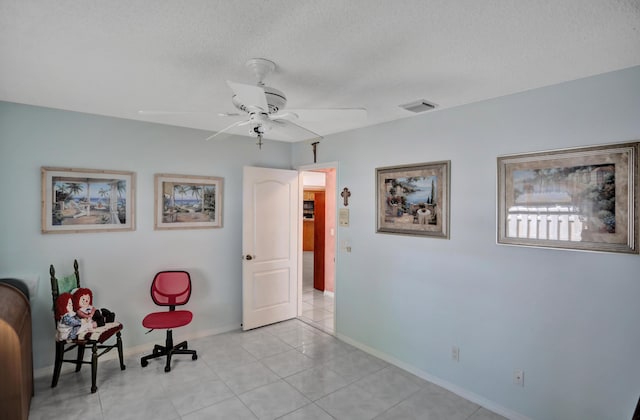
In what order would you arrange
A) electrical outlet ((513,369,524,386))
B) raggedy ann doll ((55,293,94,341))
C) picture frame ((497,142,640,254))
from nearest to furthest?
1. picture frame ((497,142,640,254))
2. electrical outlet ((513,369,524,386))
3. raggedy ann doll ((55,293,94,341))

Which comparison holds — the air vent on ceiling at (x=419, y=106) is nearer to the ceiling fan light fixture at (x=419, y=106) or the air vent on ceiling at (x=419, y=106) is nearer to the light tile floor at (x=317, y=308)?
the ceiling fan light fixture at (x=419, y=106)

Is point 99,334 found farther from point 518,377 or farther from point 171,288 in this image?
point 518,377

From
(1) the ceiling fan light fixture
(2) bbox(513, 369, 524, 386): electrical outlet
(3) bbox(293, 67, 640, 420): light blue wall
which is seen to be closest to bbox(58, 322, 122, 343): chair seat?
(3) bbox(293, 67, 640, 420): light blue wall

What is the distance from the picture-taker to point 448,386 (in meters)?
2.95

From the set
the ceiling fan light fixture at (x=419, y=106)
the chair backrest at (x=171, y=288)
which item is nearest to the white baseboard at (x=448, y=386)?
the chair backrest at (x=171, y=288)

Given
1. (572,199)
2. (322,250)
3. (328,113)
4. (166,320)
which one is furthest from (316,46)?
(322,250)

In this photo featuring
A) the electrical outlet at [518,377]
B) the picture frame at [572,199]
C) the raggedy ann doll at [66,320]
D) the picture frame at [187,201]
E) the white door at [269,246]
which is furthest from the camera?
the white door at [269,246]

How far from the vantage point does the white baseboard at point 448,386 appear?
258 cm

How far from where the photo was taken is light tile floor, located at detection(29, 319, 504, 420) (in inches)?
100

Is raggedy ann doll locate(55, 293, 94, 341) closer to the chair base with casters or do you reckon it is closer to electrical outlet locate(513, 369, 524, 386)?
the chair base with casters

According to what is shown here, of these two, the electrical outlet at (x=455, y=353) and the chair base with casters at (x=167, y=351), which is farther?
the chair base with casters at (x=167, y=351)

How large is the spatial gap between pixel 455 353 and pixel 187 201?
3187 mm

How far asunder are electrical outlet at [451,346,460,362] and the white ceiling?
2.13m

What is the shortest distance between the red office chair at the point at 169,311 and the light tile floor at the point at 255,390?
0.36ft
